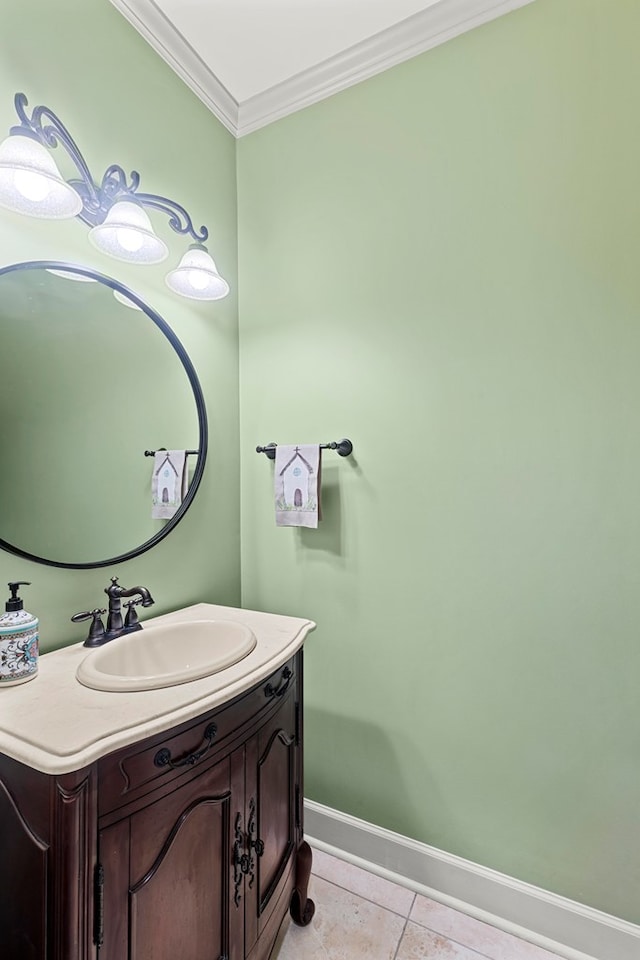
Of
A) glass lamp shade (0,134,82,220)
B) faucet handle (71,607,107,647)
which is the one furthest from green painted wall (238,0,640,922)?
glass lamp shade (0,134,82,220)

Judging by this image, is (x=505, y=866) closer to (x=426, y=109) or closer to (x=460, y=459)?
(x=460, y=459)

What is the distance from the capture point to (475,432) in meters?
1.38

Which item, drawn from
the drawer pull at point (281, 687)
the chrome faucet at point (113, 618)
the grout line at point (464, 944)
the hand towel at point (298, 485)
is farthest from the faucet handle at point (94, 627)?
the grout line at point (464, 944)

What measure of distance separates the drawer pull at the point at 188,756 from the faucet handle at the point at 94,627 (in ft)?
1.45

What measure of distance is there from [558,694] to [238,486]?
1308mm

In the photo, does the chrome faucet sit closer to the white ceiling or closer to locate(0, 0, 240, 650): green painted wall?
locate(0, 0, 240, 650): green painted wall

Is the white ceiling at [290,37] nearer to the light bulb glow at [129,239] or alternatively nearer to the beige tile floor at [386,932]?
the light bulb glow at [129,239]

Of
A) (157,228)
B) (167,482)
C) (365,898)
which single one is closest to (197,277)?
Answer: (157,228)

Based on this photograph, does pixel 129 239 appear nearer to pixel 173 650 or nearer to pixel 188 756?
pixel 173 650

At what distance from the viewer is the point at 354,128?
62.4 inches

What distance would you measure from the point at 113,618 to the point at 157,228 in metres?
1.25

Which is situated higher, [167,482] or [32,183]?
[32,183]

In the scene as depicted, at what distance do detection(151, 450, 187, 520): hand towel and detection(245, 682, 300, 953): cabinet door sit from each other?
0.69 m

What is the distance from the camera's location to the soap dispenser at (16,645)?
0.91 metres
